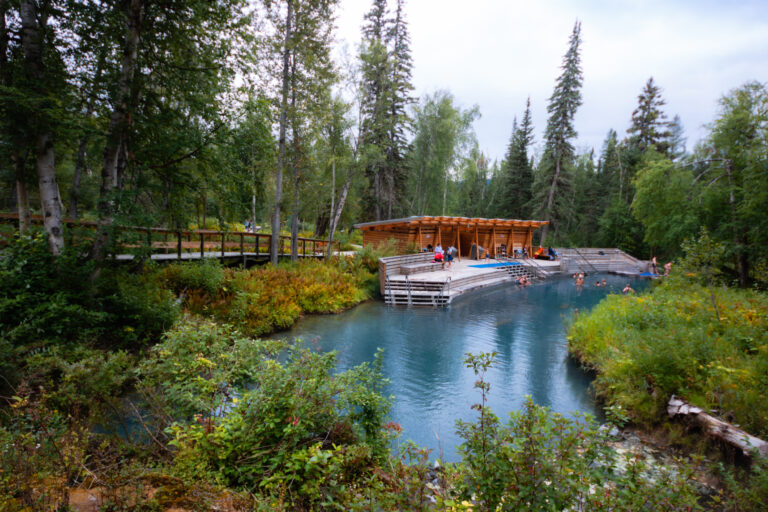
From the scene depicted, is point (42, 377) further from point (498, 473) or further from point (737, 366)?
point (737, 366)

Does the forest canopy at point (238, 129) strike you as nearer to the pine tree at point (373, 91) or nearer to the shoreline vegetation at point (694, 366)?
the pine tree at point (373, 91)

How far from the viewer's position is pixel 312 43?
13.6m

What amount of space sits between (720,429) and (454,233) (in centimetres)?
2330

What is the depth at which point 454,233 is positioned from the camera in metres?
27.3

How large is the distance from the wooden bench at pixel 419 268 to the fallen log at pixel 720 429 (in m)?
12.7

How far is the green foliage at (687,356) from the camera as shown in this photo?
4828mm

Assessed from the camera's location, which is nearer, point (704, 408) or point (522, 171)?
point (704, 408)

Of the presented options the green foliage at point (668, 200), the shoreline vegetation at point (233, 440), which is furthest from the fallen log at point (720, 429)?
the green foliage at point (668, 200)

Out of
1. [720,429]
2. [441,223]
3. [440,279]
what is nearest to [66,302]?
[720,429]

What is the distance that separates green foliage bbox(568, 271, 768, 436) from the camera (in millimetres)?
4828

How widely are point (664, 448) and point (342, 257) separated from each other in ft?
45.8

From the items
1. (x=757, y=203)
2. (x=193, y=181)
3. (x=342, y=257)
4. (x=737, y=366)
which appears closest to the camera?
(x=737, y=366)

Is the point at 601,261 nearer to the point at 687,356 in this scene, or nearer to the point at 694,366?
the point at 687,356

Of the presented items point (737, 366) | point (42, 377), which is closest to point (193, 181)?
point (42, 377)
